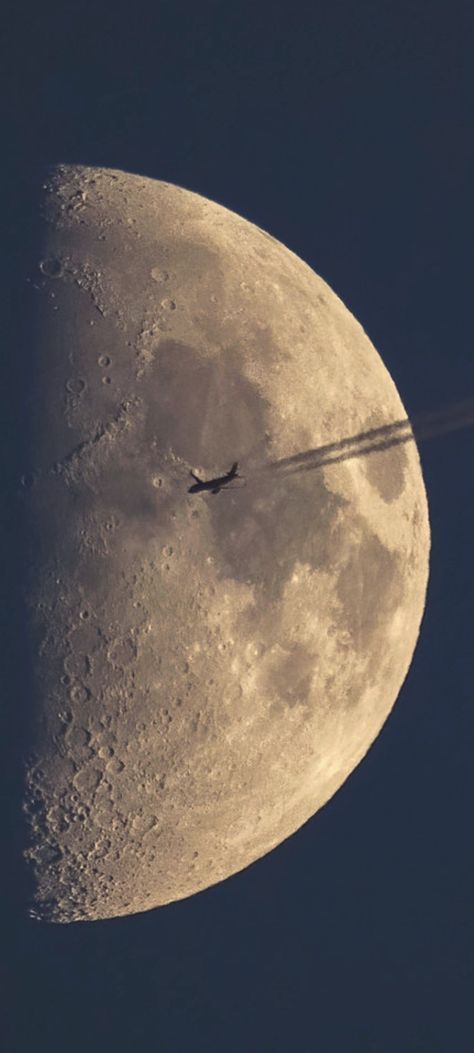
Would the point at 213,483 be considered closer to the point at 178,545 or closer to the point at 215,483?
the point at 215,483

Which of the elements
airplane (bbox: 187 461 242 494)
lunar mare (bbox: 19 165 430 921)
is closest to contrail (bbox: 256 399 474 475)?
lunar mare (bbox: 19 165 430 921)

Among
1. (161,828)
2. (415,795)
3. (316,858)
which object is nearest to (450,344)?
(415,795)

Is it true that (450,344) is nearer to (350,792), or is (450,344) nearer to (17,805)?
(350,792)

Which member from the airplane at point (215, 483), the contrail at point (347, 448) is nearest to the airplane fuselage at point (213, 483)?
the airplane at point (215, 483)

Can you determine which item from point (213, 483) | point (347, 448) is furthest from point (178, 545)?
point (347, 448)

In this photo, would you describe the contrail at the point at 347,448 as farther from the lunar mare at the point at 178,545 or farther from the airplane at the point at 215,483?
the airplane at the point at 215,483

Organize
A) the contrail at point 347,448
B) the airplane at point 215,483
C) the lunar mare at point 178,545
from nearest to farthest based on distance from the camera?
the lunar mare at point 178,545 → the airplane at point 215,483 → the contrail at point 347,448

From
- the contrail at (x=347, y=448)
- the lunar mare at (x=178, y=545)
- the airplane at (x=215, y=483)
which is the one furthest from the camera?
the contrail at (x=347, y=448)
